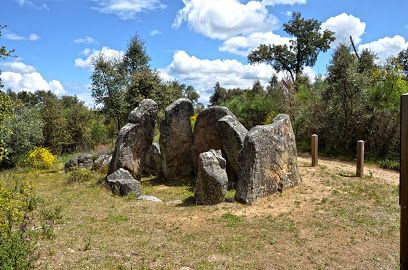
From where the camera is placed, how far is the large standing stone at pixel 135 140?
1363 cm

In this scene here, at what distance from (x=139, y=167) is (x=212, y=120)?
13.8 ft

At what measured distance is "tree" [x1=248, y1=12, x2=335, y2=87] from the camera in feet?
121

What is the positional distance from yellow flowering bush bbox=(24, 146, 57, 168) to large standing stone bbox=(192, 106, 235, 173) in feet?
35.5

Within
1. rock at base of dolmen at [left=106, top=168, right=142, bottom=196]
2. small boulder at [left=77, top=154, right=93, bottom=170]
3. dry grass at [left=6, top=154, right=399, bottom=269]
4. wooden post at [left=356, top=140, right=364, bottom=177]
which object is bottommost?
dry grass at [left=6, top=154, right=399, bottom=269]

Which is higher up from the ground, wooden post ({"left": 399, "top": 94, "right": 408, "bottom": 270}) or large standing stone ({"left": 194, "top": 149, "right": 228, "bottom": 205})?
wooden post ({"left": 399, "top": 94, "right": 408, "bottom": 270})

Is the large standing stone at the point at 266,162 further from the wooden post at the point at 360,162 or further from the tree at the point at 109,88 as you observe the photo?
the tree at the point at 109,88

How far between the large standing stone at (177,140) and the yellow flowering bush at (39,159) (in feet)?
30.4

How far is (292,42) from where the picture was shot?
3838 cm

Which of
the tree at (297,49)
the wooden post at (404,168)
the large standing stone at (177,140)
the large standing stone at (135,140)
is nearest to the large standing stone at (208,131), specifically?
the large standing stone at (177,140)

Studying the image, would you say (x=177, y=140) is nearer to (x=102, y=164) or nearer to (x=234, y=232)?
(x=102, y=164)

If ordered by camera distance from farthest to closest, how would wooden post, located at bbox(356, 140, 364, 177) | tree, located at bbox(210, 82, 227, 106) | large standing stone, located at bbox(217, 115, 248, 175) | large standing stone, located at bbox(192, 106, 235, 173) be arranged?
tree, located at bbox(210, 82, 227, 106)
large standing stone, located at bbox(192, 106, 235, 173)
wooden post, located at bbox(356, 140, 364, 177)
large standing stone, located at bbox(217, 115, 248, 175)

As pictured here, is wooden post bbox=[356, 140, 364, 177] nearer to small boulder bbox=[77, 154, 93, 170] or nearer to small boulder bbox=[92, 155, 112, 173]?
small boulder bbox=[92, 155, 112, 173]

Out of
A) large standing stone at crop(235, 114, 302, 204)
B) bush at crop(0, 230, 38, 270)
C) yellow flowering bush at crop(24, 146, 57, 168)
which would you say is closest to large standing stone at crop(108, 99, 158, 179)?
large standing stone at crop(235, 114, 302, 204)

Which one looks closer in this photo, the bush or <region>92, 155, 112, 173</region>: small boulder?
the bush
